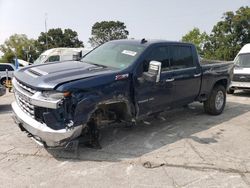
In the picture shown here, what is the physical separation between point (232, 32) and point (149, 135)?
37043 mm

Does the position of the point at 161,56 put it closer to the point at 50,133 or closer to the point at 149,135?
the point at 149,135

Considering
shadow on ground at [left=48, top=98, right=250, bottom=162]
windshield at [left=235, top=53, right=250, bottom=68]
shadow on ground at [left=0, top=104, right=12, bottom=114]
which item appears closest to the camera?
shadow on ground at [left=48, top=98, right=250, bottom=162]

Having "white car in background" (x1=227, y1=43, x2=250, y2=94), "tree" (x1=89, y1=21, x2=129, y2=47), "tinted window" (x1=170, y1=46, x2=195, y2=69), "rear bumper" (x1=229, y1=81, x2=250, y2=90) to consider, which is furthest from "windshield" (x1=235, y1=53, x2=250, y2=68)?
"tree" (x1=89, y1=21, x2=129, y2=47)

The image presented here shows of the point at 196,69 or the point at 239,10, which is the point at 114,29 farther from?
the point at 196,69

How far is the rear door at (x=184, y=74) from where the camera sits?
6770 mm

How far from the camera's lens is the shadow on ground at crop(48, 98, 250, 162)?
5.39m

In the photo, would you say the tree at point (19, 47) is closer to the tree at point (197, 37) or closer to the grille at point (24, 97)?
the tree at point (197, 37)

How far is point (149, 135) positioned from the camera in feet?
21.2

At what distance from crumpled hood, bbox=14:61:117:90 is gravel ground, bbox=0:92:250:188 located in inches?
47.9

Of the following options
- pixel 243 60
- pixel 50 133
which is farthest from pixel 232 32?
pixel 50 133

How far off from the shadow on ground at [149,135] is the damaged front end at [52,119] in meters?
0.55

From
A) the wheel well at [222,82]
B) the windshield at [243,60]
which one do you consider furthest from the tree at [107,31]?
the wheel well at [222,82]

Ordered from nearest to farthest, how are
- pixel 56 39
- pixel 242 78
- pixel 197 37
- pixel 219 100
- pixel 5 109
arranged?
pixel 219 100 → pixel 5 109 → pixel 242 78 → pixel 197 37 → pixel 56 39

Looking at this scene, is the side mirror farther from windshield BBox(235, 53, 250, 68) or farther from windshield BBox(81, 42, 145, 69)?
windshield BBox(235, 53, 250, 68)
